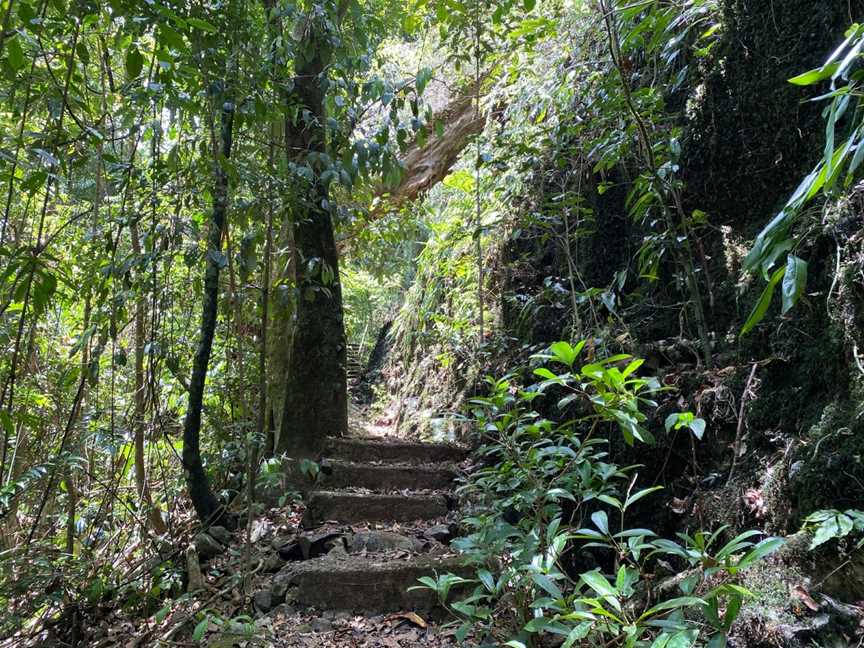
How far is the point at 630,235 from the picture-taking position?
3400mm

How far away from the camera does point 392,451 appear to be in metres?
4.46

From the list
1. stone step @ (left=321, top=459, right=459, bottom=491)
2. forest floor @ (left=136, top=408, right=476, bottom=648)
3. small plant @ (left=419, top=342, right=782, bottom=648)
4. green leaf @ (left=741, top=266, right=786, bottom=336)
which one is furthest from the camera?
stone step @ (left=321, top=459, right=459, bottom=491)

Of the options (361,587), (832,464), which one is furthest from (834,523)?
(361,587)

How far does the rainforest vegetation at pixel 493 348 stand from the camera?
1.59 metres

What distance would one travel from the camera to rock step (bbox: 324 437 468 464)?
13.8ft

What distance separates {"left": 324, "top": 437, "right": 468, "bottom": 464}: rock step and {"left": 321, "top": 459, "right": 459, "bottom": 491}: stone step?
0.13 metres

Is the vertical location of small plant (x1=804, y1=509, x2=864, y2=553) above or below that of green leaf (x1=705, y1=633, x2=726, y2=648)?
above

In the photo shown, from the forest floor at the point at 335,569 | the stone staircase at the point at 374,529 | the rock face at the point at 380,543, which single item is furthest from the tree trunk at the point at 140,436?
the rock face at the point at 380,543

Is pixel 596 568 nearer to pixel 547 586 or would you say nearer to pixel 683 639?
pixel 547 586

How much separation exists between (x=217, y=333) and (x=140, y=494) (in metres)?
1.28

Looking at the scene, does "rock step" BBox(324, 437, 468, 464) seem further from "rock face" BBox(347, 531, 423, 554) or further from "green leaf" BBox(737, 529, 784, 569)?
"green leaf" BBox(737, 529, 784, 569)

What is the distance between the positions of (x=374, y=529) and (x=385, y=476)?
0.60m

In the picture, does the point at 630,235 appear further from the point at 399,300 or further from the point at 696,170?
the point at 399,300

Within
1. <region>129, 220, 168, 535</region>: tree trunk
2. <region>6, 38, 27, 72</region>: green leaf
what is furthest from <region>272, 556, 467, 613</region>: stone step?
<region>6, 38, 27, 72</region>: green leaf
